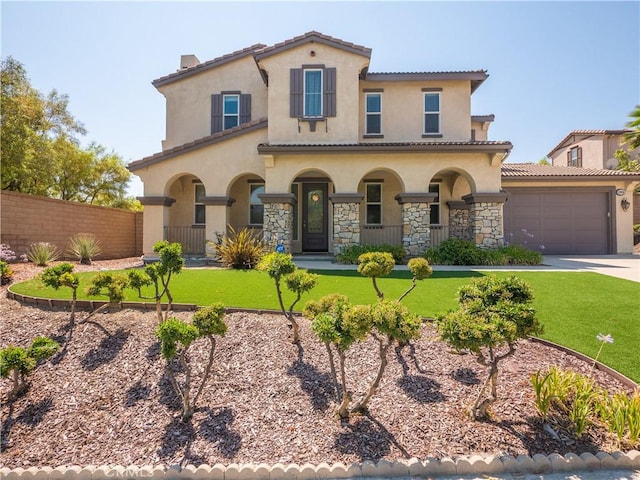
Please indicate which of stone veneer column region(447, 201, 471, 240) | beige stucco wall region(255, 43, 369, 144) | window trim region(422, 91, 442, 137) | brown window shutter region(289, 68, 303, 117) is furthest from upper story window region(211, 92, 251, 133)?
stone veneer column region(447, 201, 471, 240)

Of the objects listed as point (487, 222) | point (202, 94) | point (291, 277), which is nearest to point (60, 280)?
point (291, 277)

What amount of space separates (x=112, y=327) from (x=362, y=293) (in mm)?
4383

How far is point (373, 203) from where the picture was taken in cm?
1484

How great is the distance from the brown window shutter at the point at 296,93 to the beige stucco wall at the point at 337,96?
0.56 feet

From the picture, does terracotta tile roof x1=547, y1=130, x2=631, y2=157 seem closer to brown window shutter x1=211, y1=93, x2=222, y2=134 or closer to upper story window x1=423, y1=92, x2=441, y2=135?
upper story window x1=423, y1=92, x2=441, y2=135

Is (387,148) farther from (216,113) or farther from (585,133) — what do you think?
(585,133)

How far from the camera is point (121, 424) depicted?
349cm

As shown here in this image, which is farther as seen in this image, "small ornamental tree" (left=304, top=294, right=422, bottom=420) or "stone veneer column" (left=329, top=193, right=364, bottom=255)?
"stone veneer column" (left=329, top=193, right=364, bottom=255)

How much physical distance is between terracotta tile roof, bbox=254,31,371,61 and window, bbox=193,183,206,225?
235 inches

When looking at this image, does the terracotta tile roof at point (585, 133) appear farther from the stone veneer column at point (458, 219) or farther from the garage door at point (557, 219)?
the stone veneer column at point (458, 219)

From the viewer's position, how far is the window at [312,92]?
13078mm

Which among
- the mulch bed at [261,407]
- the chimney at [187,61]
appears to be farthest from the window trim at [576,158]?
the mulch bed at [261,407]

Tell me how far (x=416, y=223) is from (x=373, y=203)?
2.92m

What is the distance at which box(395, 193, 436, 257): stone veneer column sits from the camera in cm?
1234
